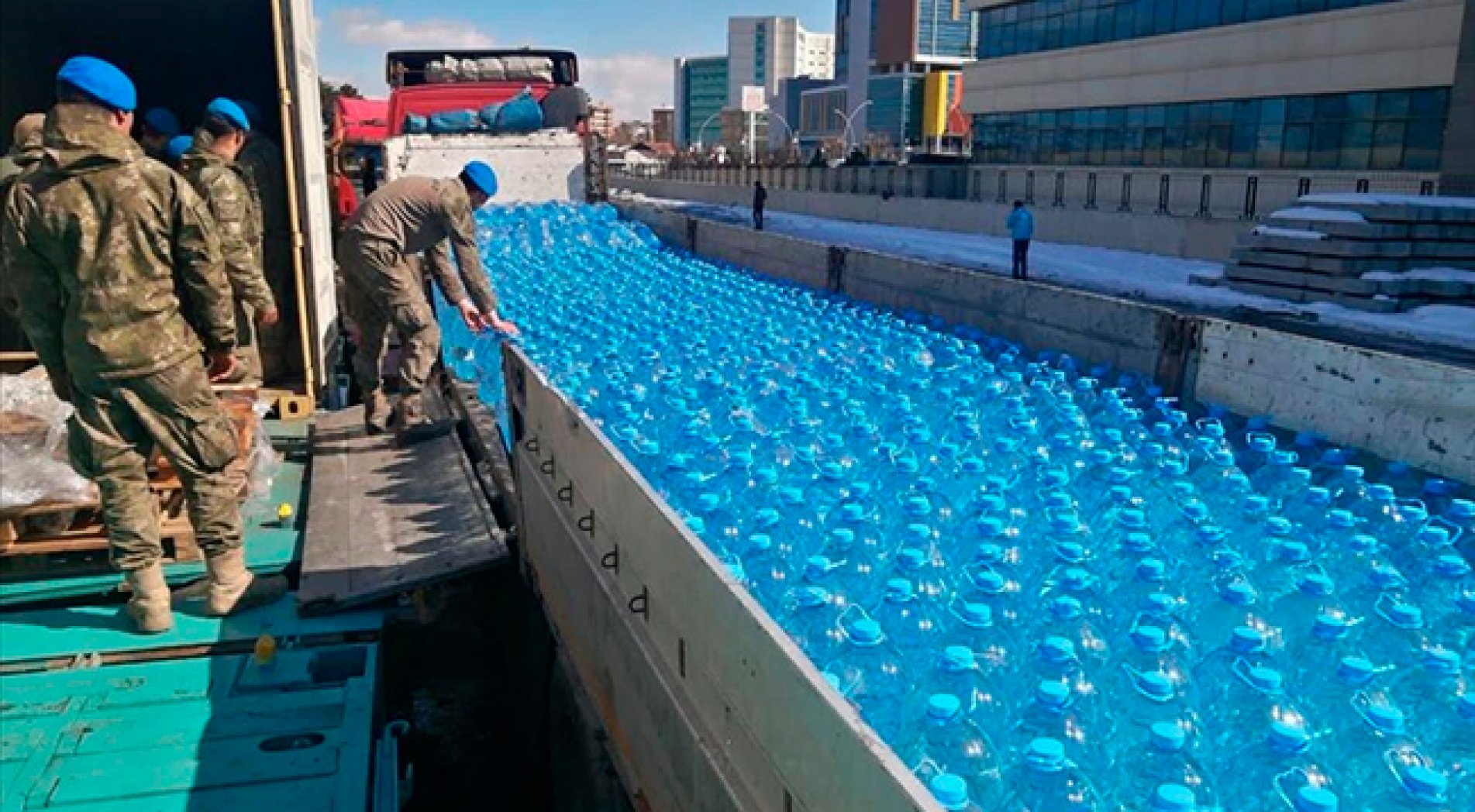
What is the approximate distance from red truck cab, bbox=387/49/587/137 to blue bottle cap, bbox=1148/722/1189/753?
12.7 m

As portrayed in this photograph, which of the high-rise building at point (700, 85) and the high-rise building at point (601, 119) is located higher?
the high-rise building at point (700, 85)

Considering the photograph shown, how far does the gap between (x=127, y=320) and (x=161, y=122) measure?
376 centimetres

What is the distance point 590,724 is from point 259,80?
6440 mm

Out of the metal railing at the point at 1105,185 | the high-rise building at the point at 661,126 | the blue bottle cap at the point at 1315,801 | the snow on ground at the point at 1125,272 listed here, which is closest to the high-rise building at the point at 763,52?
Answer: the high-rise building at the point at 661,126

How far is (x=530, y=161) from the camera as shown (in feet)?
44.8

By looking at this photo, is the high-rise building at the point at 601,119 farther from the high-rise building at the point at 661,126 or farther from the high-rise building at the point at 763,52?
the high-rise building at the point at 763,52

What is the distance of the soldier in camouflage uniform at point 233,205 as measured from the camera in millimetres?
5090

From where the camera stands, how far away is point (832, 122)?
94.4 m

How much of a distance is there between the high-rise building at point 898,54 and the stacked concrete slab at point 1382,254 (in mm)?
61166

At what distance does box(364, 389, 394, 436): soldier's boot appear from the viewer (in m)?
6.62

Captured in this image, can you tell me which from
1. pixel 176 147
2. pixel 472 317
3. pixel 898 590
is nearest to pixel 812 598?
pixel 898 590

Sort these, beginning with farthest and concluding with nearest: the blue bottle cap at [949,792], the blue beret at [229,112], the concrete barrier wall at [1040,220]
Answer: the concrete barrier wall at [1040,220]
the blue beret at [229,112]
the blue bottle cap at [949,792]

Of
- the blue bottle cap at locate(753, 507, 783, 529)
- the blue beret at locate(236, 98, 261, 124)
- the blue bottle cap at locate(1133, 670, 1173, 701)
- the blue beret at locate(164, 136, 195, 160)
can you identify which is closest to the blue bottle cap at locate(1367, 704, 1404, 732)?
the blue bottle cap at locate(1133, 670, 1173, 701)

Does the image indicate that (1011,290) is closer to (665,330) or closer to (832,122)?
(665,330)
